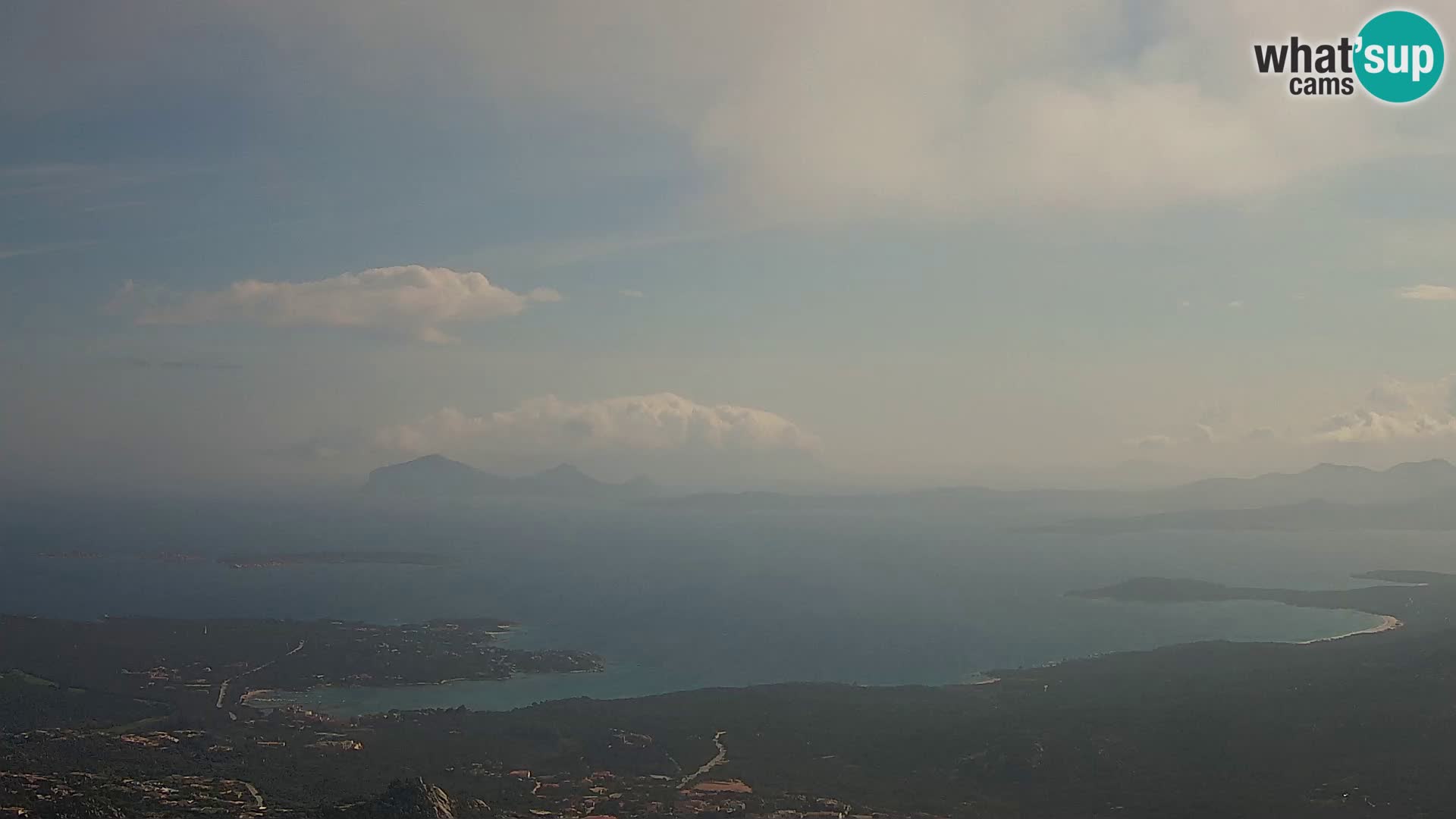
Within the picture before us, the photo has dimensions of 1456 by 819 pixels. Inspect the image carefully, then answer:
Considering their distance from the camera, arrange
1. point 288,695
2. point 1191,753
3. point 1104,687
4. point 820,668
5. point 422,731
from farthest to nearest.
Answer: point 820,668 → point 288,695 → point 1104,687 → point 422,731 → point 1191,753

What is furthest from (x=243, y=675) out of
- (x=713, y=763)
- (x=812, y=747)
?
(x=812, y=747)

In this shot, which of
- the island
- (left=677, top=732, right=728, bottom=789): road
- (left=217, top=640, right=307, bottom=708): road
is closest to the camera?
the island

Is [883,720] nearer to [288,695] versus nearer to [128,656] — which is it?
[288,695]

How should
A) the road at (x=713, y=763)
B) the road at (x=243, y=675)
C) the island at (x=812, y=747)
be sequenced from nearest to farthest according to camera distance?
the island at (x=812, y=747), the road at (x=713, y=763), the road at (x=243, y=675)

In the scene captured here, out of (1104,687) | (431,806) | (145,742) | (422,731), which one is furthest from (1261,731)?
(145,742)

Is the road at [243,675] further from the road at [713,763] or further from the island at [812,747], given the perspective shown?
the road at [713,763]

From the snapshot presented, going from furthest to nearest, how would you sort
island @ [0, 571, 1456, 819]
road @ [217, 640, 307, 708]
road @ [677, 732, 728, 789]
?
1. road @ [217, 640, 307, 708]
2. road @ [677, 732, 728, 789]
3. island @ [0, 571, 1456, 819]

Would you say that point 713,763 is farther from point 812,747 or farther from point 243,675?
point 243,675

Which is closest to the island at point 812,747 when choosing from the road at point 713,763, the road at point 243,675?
the road at point 713,763

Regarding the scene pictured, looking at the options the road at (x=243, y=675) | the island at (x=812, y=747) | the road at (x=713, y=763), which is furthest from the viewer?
the road at (x=243, y=675)

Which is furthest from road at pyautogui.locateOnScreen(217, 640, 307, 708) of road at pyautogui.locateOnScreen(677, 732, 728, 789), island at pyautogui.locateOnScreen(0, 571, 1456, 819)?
road at pyautogui.locateOnScreen(677, 732, 728, 789)

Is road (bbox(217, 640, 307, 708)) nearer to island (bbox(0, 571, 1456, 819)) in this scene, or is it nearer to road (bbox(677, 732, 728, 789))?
island (bbox(0, 571, 1456, 819))
